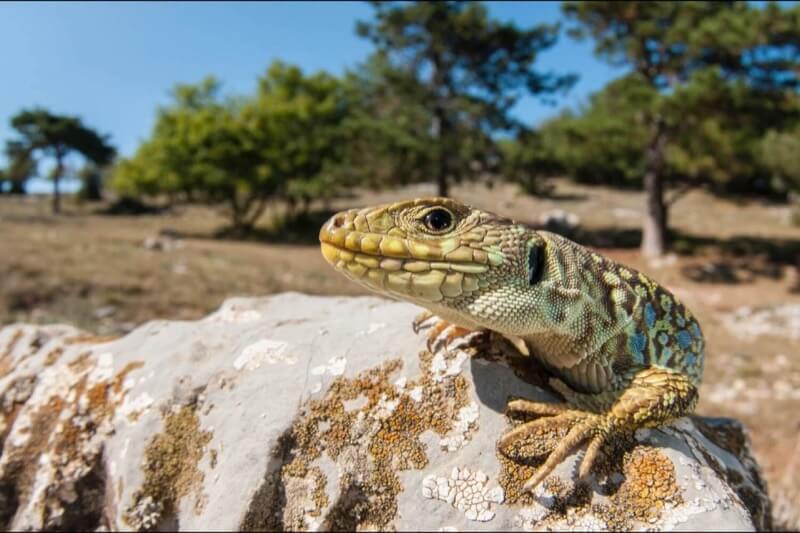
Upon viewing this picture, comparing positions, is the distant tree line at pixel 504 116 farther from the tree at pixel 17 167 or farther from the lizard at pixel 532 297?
the tree at pixel 17 167

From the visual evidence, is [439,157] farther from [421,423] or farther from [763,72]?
[421,423]

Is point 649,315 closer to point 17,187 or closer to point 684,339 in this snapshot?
point 684,339

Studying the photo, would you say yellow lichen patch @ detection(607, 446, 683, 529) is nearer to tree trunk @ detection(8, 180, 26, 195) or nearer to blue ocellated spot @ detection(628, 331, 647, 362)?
blue ocellated spot @ detection(628, 331, 647, 362)

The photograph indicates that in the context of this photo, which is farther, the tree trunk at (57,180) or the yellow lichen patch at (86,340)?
the tree trunk at (57,180)

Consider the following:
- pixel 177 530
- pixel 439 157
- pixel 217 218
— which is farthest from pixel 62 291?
pixel 217 218

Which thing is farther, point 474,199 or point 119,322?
point 474,199

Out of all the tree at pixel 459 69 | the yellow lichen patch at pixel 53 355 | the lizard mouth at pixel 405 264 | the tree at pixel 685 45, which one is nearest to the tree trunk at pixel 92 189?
the tree at pixel 459 69

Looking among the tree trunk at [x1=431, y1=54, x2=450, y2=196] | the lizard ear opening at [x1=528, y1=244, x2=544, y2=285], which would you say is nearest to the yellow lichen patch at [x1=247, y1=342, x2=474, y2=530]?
the lizard ear opening at [x1=528, y1=244, x2=544, y2=285]
